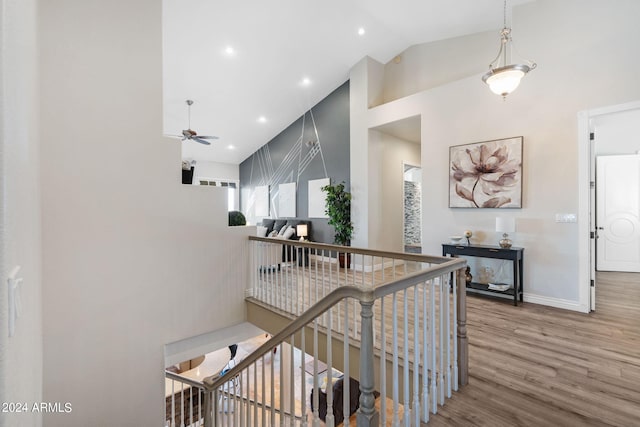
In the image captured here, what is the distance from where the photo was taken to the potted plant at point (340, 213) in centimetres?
591

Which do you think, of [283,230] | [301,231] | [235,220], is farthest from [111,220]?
[283,230]

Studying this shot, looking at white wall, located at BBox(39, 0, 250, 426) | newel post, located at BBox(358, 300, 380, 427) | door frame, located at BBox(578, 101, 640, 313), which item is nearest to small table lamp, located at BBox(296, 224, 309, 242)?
white wall, located at BBox(39, 0, 250, 426)

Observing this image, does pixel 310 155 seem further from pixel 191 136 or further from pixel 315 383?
pixel 315 383

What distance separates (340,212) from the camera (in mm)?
5918

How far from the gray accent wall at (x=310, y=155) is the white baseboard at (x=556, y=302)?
3.61m

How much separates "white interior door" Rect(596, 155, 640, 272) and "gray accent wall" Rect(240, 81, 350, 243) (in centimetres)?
502

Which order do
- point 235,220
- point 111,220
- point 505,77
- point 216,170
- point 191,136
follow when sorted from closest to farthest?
point 505,77 < point 111,220 < point 235,220 < point 191,136 < point 216,170

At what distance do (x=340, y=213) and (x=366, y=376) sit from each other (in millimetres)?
4662

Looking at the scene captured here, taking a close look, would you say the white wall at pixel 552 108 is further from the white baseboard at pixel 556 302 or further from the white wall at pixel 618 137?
the white wall at pixel 618 137

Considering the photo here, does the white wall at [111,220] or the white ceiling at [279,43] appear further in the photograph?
the white ceiling at [279,43]

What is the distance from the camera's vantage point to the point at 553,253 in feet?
11.9

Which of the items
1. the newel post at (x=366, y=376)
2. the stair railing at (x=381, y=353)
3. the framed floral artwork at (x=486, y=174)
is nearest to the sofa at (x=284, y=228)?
the stair railing at (x=381, y=353)

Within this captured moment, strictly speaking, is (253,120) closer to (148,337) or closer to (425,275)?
(148,337)

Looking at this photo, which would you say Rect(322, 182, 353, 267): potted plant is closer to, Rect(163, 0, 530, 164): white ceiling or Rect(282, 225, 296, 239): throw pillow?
Rect(282, 225, 296, 239): throw pillow
